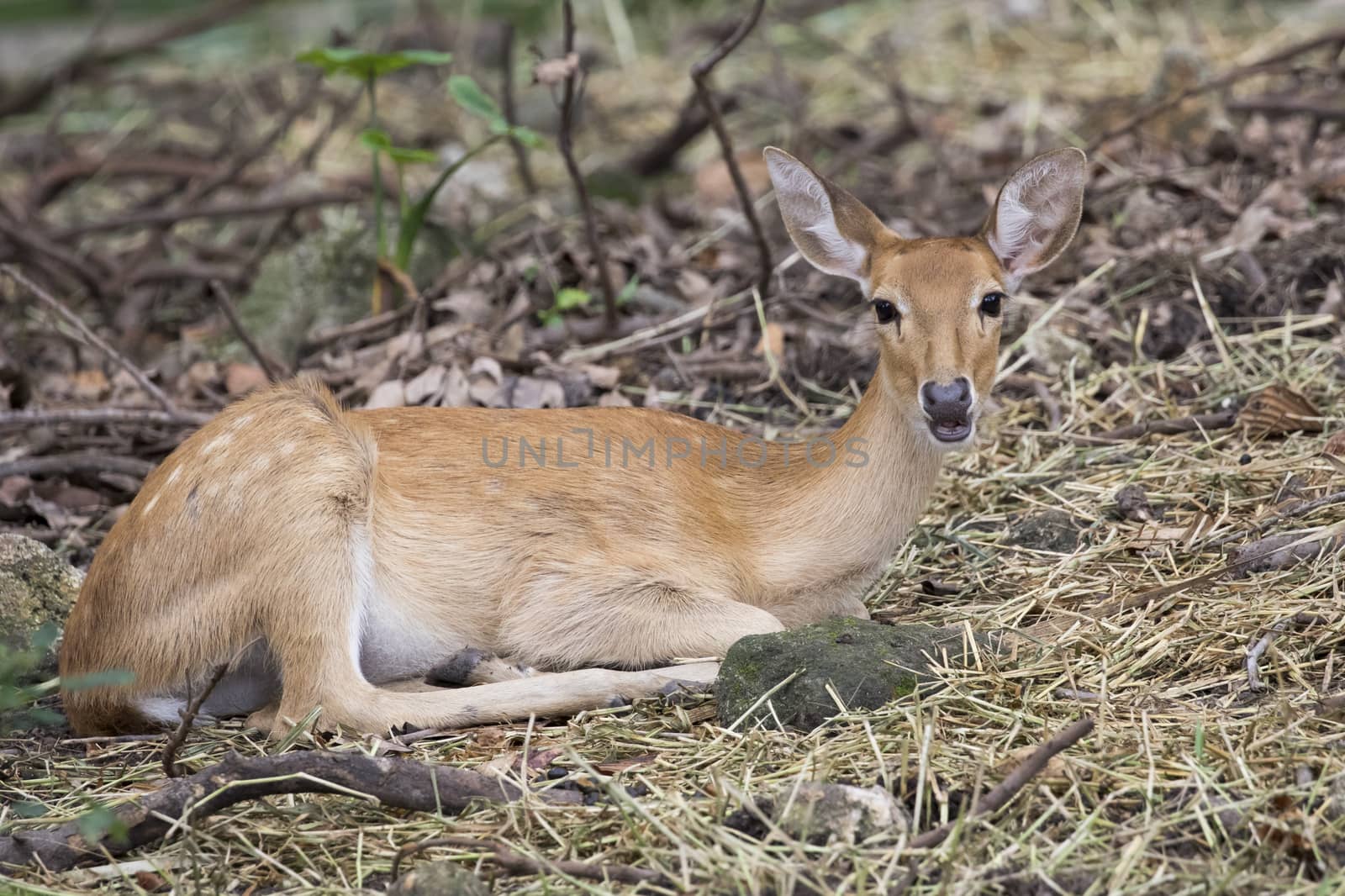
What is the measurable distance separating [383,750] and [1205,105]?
6.31m

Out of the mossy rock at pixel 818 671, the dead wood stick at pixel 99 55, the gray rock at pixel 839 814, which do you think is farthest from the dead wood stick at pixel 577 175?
the dead wood stick at pixel 99 55

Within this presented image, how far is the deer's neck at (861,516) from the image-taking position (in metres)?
4.75

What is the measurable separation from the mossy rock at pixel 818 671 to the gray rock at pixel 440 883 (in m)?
1.03

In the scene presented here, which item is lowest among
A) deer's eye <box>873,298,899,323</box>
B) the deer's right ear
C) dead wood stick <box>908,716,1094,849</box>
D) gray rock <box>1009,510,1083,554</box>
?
gray rock <box>1009,510,1083,554</box>

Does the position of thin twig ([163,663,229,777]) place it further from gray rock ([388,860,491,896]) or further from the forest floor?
gray rock ([388,860,491,896])

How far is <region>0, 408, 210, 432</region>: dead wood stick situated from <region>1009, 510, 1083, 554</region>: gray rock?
318cm

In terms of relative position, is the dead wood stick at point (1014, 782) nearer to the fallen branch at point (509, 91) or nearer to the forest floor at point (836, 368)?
the forest floor at point (836, 368)

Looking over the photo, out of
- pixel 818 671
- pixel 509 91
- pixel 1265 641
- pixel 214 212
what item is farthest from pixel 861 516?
pixel 214 212

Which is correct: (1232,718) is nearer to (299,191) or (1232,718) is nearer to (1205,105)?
(1205,105)

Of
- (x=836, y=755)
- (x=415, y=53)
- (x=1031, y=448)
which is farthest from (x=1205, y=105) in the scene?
(x=836, y=755)

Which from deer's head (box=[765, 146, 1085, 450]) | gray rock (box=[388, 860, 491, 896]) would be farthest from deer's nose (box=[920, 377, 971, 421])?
gray rock (box=[388, 860, 491, 896])

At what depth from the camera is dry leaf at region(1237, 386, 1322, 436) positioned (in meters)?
5.45

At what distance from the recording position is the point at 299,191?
8.46m

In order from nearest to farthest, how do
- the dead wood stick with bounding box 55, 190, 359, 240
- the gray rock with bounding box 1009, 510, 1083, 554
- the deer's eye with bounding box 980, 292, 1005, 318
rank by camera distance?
1. the deer's eye with bounding box 980, 292, 1005, 318
2. the gray rock with bounding box 1009, 510, 1083, 554
3. the dead wood stick with bounding box 55, 190, 359, 240
